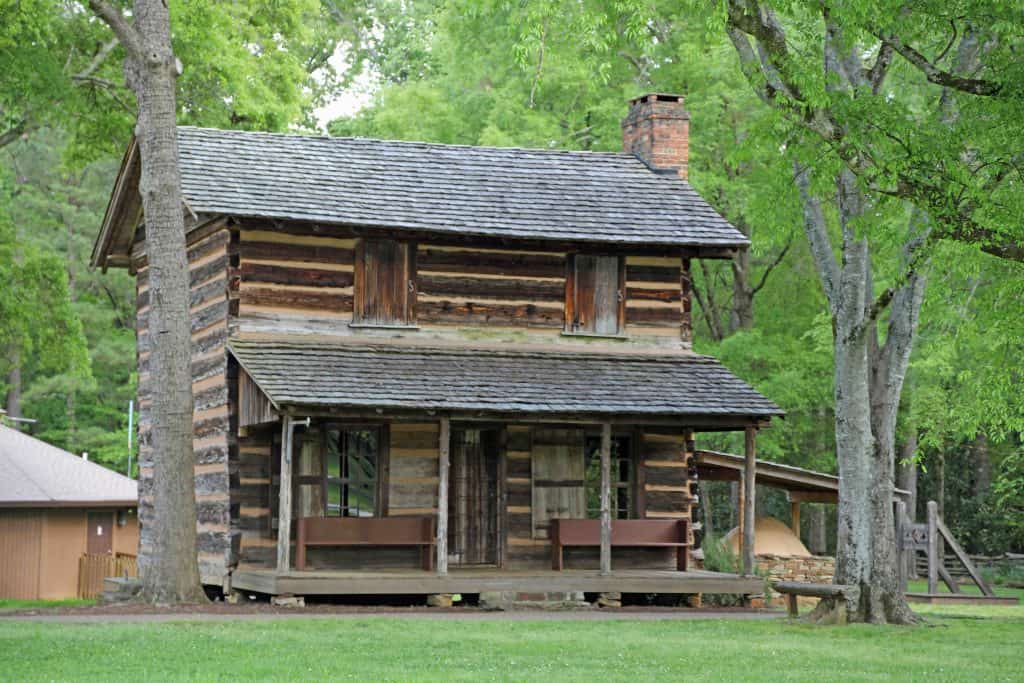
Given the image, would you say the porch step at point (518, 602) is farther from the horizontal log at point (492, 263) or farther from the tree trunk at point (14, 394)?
the tree trunk at point (14, 394)

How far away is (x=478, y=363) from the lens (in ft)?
82.3

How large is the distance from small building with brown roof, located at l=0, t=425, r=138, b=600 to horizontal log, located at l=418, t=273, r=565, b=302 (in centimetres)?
1471

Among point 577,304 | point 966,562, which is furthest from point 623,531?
point 966,562

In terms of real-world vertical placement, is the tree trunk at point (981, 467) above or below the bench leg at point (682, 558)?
above

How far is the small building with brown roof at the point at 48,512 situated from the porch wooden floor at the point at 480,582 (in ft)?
47.8

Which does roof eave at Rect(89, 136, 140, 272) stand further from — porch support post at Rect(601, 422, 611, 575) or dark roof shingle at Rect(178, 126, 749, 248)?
porch support post at Rect(601, 422, 611, 575)

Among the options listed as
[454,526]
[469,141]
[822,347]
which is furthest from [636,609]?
[469,141]

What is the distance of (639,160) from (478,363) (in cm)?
675

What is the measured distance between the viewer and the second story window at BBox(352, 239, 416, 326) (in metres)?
25.3

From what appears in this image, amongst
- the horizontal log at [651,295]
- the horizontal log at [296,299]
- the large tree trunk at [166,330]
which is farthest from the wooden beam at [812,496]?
the large tree trunk at [166,330]

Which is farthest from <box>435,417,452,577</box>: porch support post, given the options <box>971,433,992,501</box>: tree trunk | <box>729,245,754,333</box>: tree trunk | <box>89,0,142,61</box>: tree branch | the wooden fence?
<box>971,433,992,501</box>: tree trunk

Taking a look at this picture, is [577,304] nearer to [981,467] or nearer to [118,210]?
[118,210]

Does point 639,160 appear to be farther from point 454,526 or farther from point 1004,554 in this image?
point 1004,554

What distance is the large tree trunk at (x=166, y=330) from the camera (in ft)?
72.3
